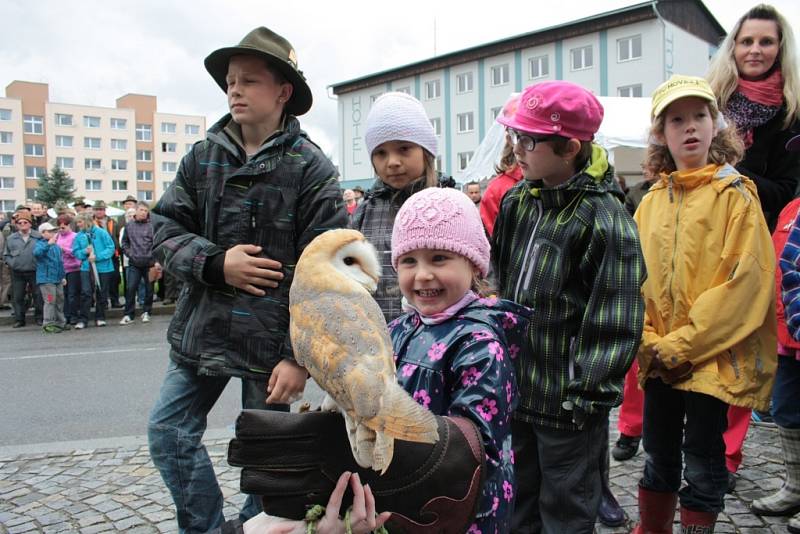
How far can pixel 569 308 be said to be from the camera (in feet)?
7.72

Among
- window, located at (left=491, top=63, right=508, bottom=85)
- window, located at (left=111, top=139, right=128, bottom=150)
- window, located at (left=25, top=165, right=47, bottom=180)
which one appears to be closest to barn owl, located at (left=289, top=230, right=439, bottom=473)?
window, located at (left=491, top=63, right=508, bottom=85)

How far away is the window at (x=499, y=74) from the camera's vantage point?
3928 cm

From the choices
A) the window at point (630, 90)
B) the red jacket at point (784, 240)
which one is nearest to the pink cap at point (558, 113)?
the red jacket at point (784, 240)

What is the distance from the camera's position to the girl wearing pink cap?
7.29ft

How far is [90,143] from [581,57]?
63009mm

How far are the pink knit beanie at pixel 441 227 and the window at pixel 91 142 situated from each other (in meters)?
84.2

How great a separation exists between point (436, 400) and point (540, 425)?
0.79 meters

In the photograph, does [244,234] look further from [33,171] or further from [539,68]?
[33,171]

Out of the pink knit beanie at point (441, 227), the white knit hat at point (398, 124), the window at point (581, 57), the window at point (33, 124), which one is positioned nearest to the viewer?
the pink knit beanie at point (441, 227)

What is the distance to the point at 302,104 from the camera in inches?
105

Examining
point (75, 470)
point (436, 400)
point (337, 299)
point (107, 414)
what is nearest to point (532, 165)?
point (436, 400)

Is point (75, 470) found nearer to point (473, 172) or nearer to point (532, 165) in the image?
point (532, 165)

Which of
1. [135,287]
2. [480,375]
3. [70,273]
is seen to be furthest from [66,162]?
[480,375]

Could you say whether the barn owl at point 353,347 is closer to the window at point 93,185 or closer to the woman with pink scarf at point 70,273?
Result: the woman with pink scarf at point 70,273
